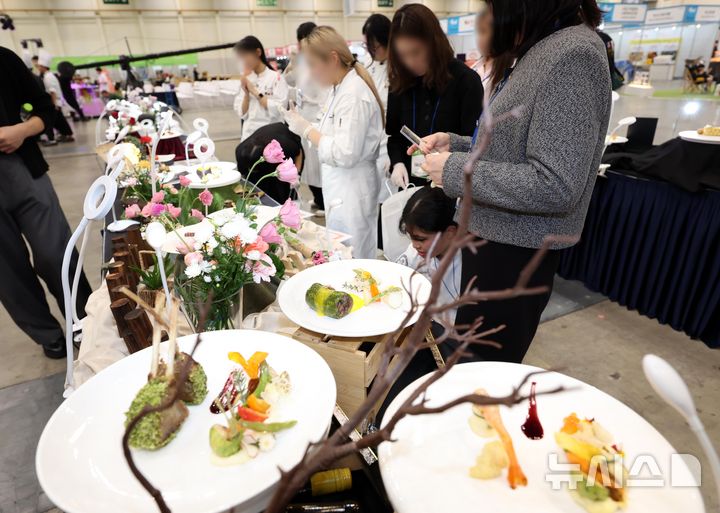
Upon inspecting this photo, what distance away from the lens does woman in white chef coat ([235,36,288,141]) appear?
3.24 metres

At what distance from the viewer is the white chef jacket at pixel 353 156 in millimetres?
1796

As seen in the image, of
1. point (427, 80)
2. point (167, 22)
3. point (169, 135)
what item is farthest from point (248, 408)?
point (167, 22)

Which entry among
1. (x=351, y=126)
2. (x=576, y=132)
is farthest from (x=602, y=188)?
(x=576, y=132)

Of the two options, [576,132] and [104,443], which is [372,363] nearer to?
[104,443]

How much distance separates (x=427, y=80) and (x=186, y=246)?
140cm

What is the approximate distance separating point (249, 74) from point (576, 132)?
322 centimetres

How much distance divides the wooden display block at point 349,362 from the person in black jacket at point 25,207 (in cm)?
172

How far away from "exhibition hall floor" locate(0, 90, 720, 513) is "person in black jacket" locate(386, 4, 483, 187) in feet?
4.12

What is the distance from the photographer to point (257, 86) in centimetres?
338

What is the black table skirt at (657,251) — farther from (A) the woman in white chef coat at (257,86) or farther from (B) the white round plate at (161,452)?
(A) the woman in white chef coat at (257,86)

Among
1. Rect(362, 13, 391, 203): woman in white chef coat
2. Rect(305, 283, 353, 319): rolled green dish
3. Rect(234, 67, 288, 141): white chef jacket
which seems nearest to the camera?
Rect(305, 283, 353, 319): rolled green dish

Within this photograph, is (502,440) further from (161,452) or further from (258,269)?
(258,269)

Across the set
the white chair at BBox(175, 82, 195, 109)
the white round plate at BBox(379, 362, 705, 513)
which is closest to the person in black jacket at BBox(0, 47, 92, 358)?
the white round plate at BBox(379, 362, 705, 513)

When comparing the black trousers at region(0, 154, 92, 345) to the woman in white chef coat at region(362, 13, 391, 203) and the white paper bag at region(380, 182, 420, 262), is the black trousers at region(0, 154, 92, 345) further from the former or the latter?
the woman in white chef coat at region(362, 13, 391, 203)
